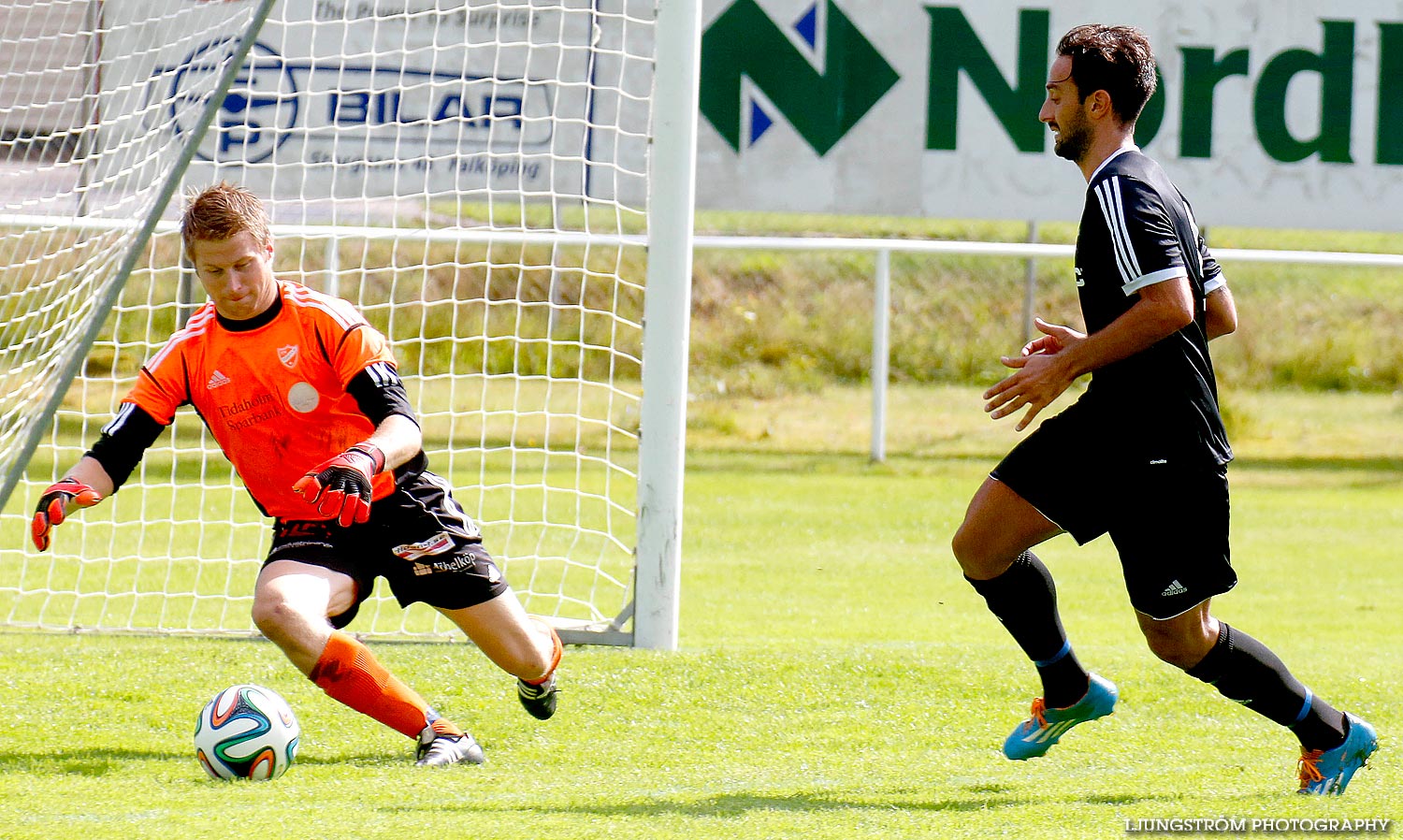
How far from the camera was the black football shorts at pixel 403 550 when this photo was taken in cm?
426

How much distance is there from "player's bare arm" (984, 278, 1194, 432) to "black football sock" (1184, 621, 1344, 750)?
0.76m

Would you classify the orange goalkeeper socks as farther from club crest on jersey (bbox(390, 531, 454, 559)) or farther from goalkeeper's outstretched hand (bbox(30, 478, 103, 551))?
goalkeeper's outstretched hand (bbox(30, 478, 103, 551))

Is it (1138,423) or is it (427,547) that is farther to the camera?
(427,547)

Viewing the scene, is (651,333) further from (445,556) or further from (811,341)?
(811,341)

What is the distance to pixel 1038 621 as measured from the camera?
13.2ft

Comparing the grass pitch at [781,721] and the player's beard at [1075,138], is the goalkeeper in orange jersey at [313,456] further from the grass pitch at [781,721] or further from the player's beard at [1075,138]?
the player's beard at [1075,138]

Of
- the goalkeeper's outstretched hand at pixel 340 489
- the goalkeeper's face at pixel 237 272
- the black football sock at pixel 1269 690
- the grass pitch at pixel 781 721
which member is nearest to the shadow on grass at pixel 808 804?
the grass pitch at pixel 781 721

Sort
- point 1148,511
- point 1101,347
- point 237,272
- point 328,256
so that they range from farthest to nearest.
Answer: point 328,256, point 237,272, point 1148,511, point 1101,347

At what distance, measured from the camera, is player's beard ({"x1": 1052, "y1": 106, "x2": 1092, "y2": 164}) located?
12.4 feet

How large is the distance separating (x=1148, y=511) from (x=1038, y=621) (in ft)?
1.65

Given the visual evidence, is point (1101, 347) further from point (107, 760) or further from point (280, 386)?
point (107, 760)

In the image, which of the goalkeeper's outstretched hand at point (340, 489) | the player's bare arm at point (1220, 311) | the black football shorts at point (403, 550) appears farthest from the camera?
the black football shorts at point (403, 550)

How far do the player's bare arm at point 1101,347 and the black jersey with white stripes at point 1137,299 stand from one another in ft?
0.17

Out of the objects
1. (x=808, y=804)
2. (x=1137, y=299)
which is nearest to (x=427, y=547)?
(x=808, y=804)
